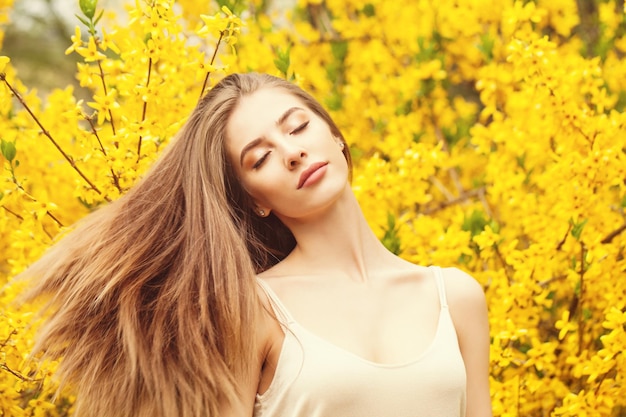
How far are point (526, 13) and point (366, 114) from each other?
3.45ft

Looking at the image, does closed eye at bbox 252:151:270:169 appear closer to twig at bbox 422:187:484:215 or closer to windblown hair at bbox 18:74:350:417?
windblown hair at bbox 18:74:350:417

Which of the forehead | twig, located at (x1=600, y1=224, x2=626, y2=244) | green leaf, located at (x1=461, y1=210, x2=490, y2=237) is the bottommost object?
twig, located at (x1=600, y1=224, x2=626, y2=244)

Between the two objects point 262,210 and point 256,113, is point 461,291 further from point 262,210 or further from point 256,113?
point 256,113

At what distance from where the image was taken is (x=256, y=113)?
1.95 meters

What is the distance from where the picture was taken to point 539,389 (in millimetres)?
2385

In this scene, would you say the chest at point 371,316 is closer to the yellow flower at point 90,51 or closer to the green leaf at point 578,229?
the green leaf at point 578,229

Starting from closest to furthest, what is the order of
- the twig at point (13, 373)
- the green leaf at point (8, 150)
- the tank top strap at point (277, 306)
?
the tank top strap at point (277, 306), the twig at point (13, 373), the green leaf at point (8, 150)

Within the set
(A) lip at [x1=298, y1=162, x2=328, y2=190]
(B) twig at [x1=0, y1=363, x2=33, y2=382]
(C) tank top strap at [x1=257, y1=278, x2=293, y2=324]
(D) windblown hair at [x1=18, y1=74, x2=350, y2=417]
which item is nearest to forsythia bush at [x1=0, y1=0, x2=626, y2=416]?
(B) twig at [x1=0, y1=363, x2=33, y2=382]

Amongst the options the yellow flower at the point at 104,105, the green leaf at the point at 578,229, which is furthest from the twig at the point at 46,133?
the green leaf at the point at 578,229

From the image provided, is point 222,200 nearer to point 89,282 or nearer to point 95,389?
point 89,282

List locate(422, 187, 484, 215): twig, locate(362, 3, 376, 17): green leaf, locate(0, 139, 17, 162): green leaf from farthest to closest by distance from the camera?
locate(362, 3, 376, 17): green leaf
locate(422, 187, 484, 215): twig
locate(0, 139, 17, 162): green leaf

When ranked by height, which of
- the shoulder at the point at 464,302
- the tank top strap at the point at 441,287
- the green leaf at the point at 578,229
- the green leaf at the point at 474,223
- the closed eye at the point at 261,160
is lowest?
the green leaf at the point at 474,223

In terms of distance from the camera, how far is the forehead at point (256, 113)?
1932 mm

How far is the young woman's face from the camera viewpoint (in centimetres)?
187
